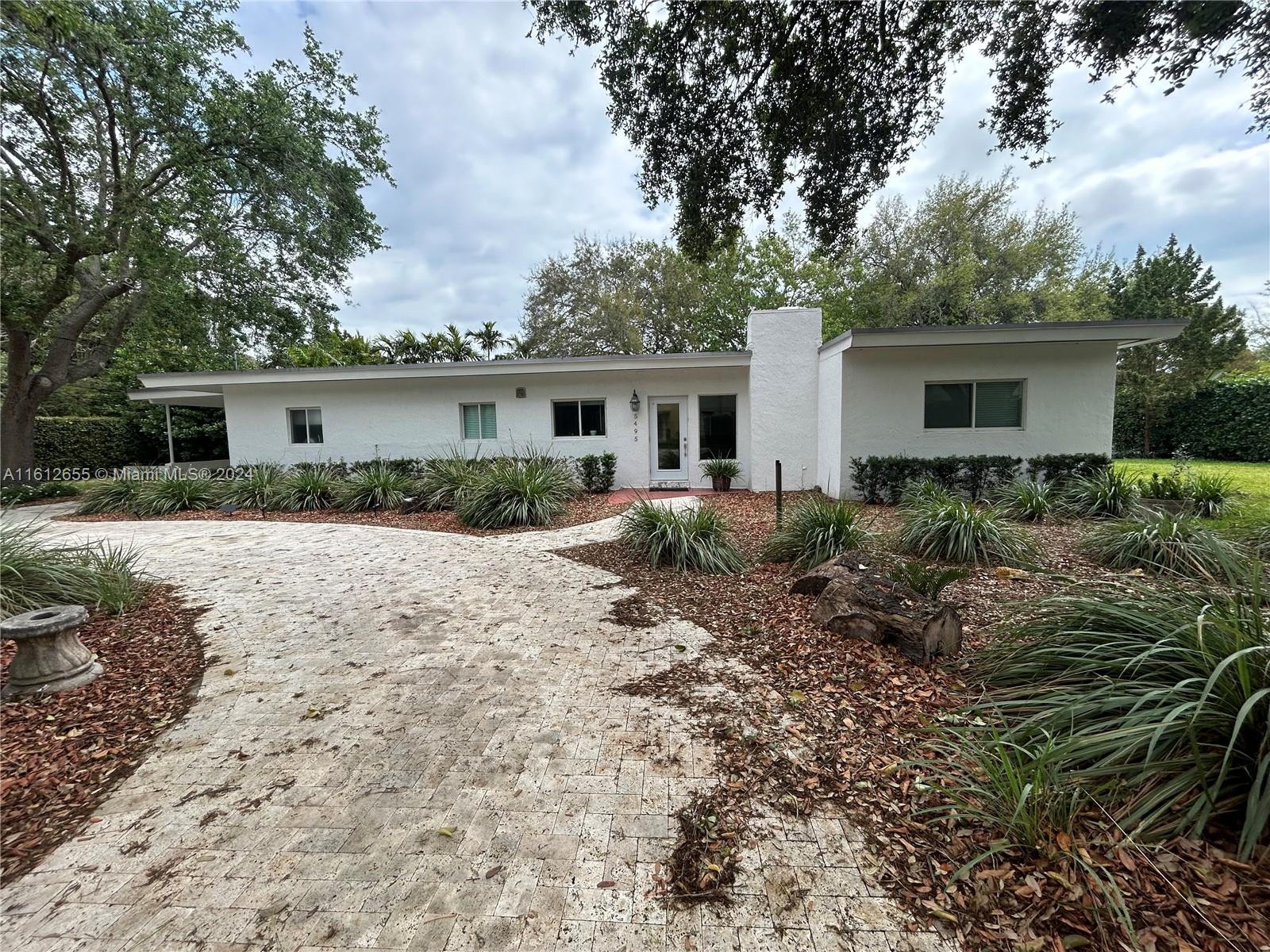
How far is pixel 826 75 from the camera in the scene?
529 cm

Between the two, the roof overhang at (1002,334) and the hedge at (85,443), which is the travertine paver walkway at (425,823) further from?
the hedge at (85,443)

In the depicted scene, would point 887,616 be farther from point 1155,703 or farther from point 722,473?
point 722,473

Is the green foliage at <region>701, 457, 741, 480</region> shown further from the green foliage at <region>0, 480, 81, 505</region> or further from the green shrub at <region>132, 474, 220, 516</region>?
the green foliage at <region>0, 480, 81, 505</region>

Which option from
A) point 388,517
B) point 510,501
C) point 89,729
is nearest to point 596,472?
point 510,501

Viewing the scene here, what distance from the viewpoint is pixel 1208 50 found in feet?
Result: 14.2

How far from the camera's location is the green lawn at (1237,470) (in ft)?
27.4

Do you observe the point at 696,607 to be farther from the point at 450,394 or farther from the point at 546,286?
the point at 546,286

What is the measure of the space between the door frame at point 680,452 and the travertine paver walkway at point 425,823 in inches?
298

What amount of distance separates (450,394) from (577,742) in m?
10.6

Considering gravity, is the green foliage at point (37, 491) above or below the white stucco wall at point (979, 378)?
below

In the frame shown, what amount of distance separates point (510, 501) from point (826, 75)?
699cm

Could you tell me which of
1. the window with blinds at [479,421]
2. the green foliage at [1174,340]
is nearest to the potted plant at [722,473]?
the window with blinds at [479,421]

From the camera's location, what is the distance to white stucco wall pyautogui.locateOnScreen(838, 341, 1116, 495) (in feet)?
28.2

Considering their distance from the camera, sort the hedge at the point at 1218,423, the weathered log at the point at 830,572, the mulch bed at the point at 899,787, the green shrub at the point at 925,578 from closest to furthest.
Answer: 1. the mulch bed at the point at 899,787
2. the green shrub at the point at 925,578
3. the weathered log at the point at 830,572
4. the hedge at the point at 1218,423
